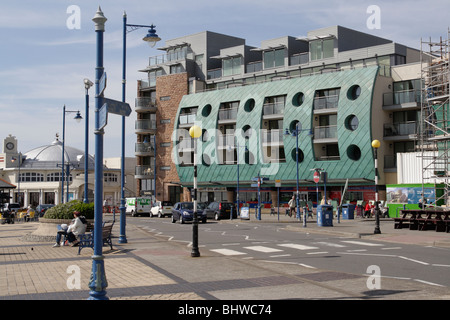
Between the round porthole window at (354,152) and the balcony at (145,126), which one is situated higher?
the balcony at (145,126)

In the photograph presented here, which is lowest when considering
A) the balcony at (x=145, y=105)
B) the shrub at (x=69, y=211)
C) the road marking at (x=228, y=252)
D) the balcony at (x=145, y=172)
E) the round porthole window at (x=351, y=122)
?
the road marking at (x=228, y=252)

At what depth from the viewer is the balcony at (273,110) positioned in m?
59.2

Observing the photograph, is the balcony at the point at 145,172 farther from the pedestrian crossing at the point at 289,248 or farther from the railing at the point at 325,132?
the pedestrian crossing at the point at 289,248

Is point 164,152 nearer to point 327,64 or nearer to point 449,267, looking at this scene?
point 327,64

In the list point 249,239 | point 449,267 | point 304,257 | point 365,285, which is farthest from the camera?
point 249,239

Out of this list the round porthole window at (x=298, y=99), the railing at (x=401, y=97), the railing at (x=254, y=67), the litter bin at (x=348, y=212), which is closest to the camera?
the litter bin at (x=348, y=212)

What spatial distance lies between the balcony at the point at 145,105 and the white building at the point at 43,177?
19.3 metres

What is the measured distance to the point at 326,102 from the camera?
5475cm

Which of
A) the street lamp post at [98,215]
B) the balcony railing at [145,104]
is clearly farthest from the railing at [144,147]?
the street lamp post at [98,215]

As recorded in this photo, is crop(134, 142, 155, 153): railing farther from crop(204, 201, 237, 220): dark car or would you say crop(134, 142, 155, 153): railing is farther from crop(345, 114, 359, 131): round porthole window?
crop(204, 201, 237, 220): dark car

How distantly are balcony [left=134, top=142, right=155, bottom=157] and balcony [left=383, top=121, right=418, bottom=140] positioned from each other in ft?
111

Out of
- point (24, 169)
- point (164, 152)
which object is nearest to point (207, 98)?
point (164, 152)
